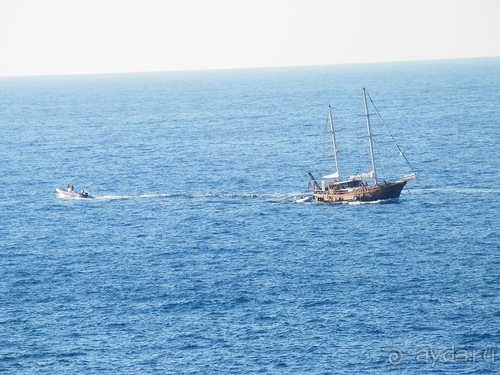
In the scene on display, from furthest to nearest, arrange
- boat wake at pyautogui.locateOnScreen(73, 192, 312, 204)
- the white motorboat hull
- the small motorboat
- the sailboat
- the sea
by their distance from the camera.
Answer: the small motorboat < the white motorboat hull < boat wake at pyautogui.locateOnScreen(73, 192, 312, 204) < the sailboat < the sea

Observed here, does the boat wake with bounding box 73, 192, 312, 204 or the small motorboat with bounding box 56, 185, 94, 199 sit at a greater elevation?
the small motorboat with bounding box 56, 185, 94, 199

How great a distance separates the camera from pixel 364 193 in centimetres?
14438

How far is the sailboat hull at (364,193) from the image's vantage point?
470ft

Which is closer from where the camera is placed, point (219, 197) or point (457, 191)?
point (457, 191)

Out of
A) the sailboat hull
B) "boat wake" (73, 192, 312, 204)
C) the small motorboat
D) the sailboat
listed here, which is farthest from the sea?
the sailboat

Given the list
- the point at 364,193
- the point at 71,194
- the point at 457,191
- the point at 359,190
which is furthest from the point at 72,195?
the point at 457,191

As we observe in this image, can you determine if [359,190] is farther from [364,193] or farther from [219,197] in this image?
[219,197]

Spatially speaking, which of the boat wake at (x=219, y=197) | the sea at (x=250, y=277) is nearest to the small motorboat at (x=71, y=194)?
the sea at (x=250, y=277)

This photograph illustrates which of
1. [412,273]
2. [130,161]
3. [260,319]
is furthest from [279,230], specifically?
[130,161]

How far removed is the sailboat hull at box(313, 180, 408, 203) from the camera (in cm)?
14338

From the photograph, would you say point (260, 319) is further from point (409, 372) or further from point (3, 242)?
point (3, 242)

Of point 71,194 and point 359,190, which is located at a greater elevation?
point 71,194

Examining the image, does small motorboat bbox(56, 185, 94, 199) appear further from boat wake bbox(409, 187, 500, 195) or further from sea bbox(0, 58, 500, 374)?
boat wake bbox(409, 187, 500, 195)

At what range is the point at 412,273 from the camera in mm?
104250
